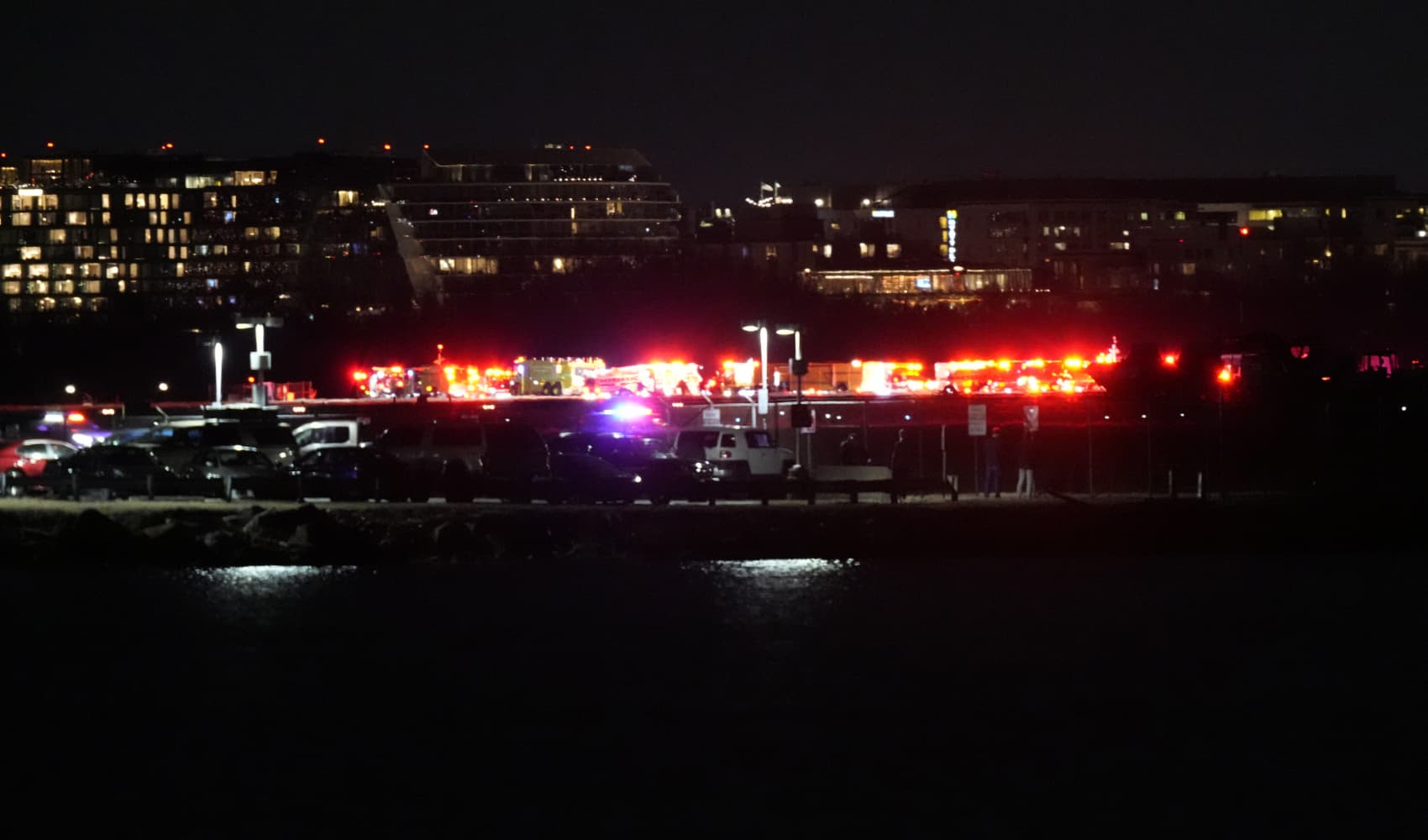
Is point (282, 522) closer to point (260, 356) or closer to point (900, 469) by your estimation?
point (900, 469)

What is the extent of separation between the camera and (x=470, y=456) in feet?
123

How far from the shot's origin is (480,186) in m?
150

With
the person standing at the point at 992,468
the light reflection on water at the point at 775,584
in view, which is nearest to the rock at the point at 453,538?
the light reflection on water at the point at 775,584

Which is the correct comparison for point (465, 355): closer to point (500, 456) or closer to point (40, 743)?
point (500, 456)

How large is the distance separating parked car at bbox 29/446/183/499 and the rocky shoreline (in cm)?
186

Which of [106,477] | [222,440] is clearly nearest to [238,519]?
[106,477]

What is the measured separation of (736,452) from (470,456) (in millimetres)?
5576

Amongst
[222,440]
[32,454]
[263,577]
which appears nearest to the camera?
[263,577]

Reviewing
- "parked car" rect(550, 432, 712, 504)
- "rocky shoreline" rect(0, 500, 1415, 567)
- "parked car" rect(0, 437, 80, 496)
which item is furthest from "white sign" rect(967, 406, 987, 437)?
"parked car" rect(0, 437, 80, 496)

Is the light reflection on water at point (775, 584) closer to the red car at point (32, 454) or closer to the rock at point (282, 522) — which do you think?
the rock at point (282, 522)

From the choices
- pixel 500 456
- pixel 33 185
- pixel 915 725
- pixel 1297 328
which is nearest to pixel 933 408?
pixel 500 456

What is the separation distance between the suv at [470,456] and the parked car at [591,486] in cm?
51

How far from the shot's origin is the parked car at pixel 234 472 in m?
35.2

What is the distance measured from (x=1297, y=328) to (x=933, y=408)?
5013cm
